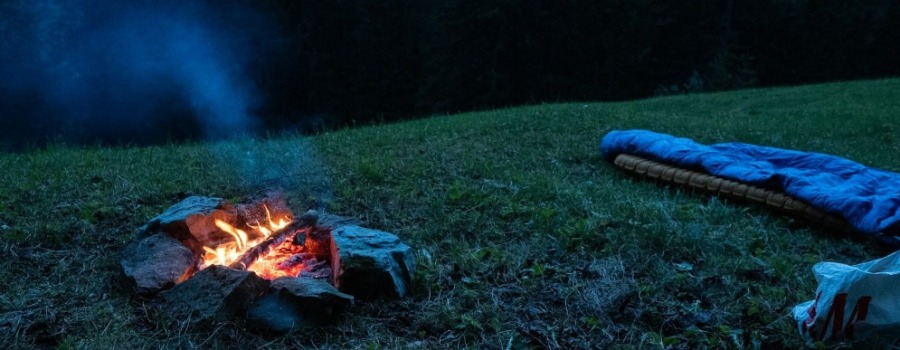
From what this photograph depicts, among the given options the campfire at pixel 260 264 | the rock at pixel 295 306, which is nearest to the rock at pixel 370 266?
the campfire at pixel 260 264

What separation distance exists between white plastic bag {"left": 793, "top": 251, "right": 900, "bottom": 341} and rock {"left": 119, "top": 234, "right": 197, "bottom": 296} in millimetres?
2604

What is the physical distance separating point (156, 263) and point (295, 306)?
777 mm

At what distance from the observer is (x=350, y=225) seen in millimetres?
3314

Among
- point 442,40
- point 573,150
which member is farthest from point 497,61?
point 573,150

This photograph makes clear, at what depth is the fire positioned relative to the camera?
3.16 m

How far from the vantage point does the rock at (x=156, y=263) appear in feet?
9.23

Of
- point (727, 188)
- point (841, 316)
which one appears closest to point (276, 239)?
point (841, 316)

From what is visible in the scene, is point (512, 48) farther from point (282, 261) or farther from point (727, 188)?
point (282, 261)

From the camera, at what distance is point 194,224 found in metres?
3.23

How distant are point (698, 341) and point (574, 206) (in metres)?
1.73

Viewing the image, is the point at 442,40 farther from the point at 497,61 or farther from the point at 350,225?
the point at 350,225

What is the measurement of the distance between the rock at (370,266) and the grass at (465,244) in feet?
0.23

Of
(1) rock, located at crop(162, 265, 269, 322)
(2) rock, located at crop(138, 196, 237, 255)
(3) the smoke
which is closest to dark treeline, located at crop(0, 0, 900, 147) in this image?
(3) the smoke

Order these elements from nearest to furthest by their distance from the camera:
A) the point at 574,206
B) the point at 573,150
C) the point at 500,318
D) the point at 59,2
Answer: the point at 500,318 → the point at 574,206 → the point at 573,150 → the point at 59,2
